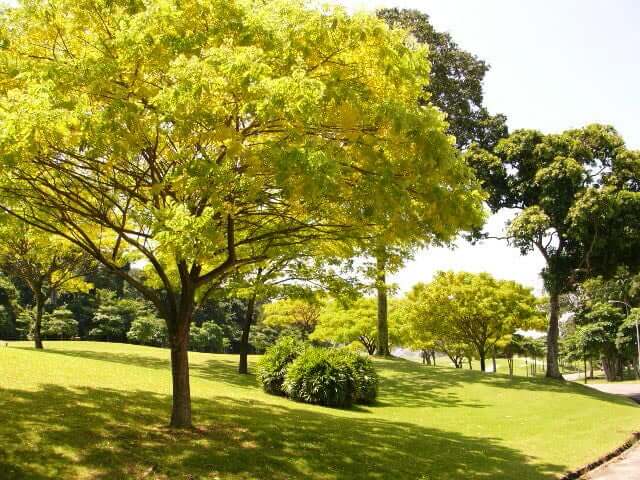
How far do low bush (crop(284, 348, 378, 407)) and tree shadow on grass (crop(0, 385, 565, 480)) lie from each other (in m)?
3.72

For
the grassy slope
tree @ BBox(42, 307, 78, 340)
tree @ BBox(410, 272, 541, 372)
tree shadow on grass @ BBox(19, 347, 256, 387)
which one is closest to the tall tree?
tree @ BBox(410, 272, 541, 372)

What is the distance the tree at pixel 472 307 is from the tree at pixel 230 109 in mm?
29215

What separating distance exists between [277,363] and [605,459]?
11532mm

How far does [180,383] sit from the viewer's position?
11.7 m

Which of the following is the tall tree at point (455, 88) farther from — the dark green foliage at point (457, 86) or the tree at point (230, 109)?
the tree at point (230, 109)

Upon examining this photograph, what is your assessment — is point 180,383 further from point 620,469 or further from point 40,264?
point 40,264

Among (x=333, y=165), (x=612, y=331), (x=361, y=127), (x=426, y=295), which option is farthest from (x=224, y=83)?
(x=612, y=331)

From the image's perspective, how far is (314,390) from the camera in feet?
62.9

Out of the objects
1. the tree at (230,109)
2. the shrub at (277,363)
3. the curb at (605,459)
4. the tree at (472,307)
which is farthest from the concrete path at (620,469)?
the tree at (472,307)

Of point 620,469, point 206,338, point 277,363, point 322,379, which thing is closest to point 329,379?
point 322,379

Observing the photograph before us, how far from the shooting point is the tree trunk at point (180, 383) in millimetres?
11570

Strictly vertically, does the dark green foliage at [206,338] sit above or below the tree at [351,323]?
below

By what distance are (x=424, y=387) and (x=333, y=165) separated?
20.2 metres

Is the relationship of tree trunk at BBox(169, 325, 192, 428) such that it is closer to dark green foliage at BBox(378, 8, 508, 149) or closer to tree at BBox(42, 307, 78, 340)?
dark green foliage at BBox(378, 8, 508, 149)
